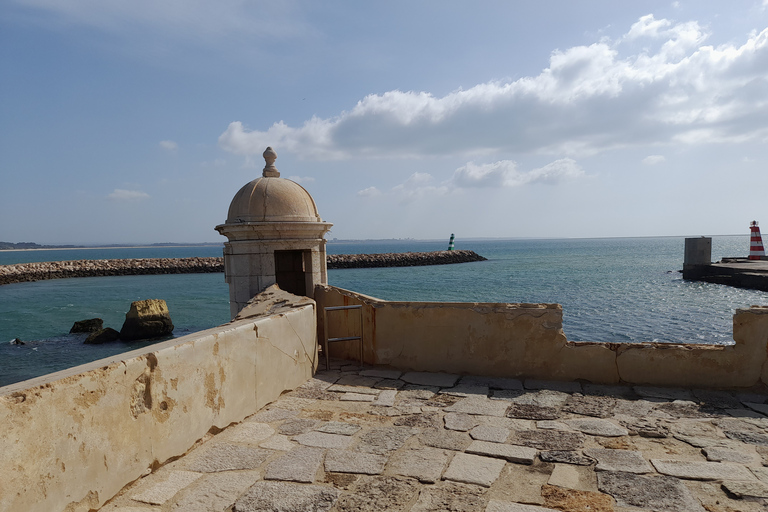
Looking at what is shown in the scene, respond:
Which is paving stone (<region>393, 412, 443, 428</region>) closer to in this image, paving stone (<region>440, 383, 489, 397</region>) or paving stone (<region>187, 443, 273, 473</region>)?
paving stone (<region>440, 383, 489, 397</region>)

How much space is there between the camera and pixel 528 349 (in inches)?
203

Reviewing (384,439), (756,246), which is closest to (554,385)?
(384,439)

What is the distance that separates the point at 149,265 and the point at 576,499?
208ft

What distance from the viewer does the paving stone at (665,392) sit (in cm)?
446

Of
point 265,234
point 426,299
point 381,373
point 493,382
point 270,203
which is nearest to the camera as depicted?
point 493,382

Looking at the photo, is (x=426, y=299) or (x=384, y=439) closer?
(x=384, y=439)

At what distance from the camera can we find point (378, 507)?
2609 mm

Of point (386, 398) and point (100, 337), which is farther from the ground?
point (386, 398)

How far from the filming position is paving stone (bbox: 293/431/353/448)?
11.2 feet

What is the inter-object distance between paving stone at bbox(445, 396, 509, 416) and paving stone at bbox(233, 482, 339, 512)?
170 cm

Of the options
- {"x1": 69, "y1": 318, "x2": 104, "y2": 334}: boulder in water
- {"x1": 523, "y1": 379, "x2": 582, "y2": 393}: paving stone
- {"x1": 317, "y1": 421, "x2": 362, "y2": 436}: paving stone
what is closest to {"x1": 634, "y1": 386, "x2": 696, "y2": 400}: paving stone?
{"x1": 523, "y1": 379, "x2": 582, "y2": 393}: paving stone

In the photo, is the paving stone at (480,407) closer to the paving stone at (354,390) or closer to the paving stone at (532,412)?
the paving stone at (532,412)

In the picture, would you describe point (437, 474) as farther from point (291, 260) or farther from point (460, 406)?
point (291, 260)

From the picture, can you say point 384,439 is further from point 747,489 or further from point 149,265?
point 149,265
